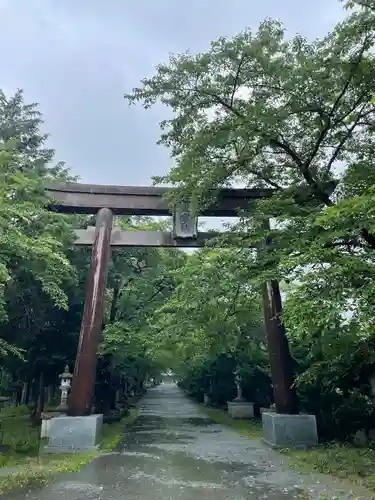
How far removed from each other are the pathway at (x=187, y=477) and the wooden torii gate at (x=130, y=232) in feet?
9.33

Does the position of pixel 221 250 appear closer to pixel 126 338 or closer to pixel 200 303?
pixel 200 303

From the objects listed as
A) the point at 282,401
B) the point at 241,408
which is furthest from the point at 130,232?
the point at 241,408

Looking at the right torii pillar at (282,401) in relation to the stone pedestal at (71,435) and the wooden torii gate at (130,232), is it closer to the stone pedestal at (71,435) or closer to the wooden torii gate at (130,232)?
the wooden torii gate at (130,232)

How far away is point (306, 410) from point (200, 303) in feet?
18.2

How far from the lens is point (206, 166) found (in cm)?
985

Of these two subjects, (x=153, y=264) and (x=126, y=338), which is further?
(x=153, y=264)

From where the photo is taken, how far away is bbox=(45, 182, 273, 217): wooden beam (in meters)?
13.4

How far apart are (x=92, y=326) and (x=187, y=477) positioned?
5.44 meters

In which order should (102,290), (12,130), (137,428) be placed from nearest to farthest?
(102,290) < (12,130) < (137,428)

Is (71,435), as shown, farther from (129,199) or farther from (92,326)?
(129,199)

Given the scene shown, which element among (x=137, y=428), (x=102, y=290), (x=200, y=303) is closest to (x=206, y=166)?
(x=200, y=303)

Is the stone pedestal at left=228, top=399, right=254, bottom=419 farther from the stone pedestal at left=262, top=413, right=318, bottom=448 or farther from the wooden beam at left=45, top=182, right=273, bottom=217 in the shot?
the wooden beam at left=45, top=182, right=273, bottom=217

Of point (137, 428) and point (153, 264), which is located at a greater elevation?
point (153, 264)

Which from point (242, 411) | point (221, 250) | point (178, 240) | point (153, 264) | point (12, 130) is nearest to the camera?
point (221, 250)
